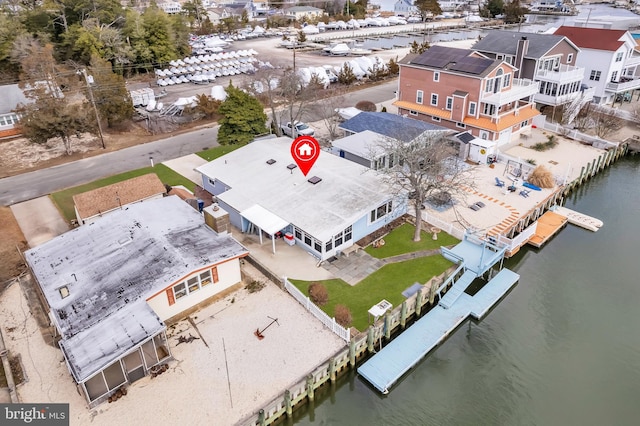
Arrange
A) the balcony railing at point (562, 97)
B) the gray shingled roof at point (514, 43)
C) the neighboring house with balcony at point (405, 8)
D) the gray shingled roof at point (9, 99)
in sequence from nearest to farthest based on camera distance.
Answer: the gray shingled roof at point (514, 43) < the balcony railing at point (562, 97) < the gray shingled roof at point (9, 99) < the neighboring house with balcony at point (405, 8)

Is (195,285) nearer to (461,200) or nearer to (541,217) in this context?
(461,200)

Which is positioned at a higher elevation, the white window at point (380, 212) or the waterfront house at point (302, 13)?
the waterfront house at point (302, 13)

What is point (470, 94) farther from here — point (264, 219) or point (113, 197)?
point (113, 197)

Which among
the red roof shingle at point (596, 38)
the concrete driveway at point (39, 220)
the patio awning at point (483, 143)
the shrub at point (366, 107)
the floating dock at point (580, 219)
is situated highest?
the red roof shingle at point (596, 38)

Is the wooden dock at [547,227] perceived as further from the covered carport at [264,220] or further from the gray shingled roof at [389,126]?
the covered carport at [264,220]

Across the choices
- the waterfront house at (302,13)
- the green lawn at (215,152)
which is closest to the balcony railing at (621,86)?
the green lawn at (215,152)

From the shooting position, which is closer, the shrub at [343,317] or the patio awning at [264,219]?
the shrub at [343,317]

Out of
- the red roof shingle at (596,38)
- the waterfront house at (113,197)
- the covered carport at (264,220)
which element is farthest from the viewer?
the red roof shingle at (596,38)

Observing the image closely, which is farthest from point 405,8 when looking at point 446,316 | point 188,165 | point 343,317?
point 343,317
